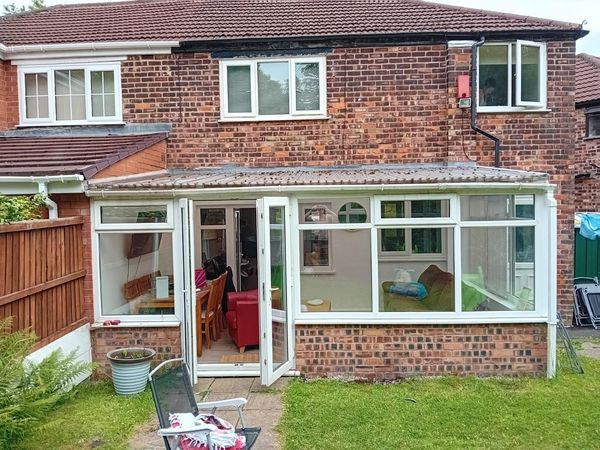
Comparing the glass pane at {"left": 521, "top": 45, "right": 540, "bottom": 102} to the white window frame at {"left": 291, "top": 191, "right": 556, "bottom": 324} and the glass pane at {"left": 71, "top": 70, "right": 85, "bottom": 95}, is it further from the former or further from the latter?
the glass pane at {"left": 71, "top": 70, "right": 85, "bottom": 95}

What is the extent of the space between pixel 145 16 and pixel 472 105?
7084mm

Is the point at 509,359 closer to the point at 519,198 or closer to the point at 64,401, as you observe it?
the point at 519,198

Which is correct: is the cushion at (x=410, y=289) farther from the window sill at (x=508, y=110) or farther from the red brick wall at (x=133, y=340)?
the window sill at (x=508, y=110)

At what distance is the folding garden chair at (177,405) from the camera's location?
436 cm

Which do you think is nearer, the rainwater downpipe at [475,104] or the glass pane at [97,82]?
the rainwater downpipe at [475,104]

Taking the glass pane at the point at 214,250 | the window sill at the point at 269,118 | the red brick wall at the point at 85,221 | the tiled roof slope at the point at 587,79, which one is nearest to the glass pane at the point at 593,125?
the tiled roof slope at the point at 587,79

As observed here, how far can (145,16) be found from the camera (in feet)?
37.3

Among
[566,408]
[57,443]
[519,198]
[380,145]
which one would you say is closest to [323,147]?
[380,145]

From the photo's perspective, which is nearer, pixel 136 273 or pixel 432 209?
pixel 432 209

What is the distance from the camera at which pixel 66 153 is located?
818cm

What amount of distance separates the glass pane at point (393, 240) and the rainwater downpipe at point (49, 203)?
4.46 m

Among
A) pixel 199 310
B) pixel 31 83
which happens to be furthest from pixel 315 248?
pixel 31 83

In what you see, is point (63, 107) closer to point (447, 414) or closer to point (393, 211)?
point (393, 211)

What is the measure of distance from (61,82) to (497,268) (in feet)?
28.0
